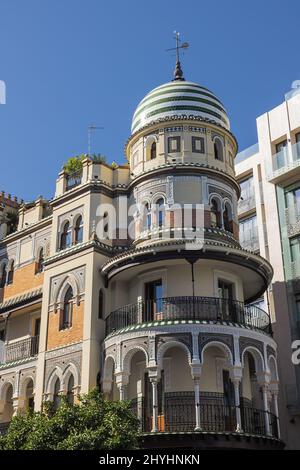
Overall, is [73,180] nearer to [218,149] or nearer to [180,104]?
[180,104]

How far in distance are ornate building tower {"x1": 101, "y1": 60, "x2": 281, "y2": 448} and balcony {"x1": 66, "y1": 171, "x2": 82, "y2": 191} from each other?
2.67 m

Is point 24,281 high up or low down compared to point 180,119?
down

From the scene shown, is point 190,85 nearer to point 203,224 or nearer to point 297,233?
point 203,224

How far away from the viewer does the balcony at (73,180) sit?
3300 centimetres

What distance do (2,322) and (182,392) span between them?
1311 centimetres

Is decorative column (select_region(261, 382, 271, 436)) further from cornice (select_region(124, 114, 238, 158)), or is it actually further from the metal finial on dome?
the metal finial on dome

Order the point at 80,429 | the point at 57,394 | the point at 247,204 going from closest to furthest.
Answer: the point at 80,429 → the point at 57,394 → the point at 247,204

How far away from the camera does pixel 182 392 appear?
25.6 m

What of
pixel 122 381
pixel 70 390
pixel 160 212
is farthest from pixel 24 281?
pixel 122 381

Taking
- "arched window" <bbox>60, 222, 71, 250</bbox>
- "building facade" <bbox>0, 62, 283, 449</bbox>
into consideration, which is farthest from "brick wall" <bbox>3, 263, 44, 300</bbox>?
"arched window" <bbox>60, 222, 71, 250</bbox>

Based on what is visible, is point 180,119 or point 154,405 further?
point 180,119

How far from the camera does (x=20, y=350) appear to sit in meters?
32.6

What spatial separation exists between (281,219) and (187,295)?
12.0 meters
